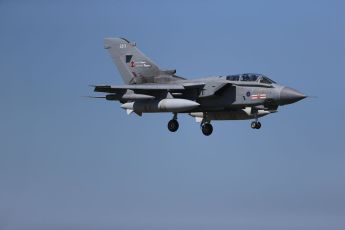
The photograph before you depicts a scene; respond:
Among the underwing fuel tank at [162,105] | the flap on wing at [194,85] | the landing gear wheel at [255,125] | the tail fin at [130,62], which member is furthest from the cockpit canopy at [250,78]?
the tail fin at [130,62]

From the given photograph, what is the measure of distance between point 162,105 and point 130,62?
503 centimetres

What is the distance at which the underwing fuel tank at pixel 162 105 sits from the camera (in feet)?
113

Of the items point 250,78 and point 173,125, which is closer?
point 250,78

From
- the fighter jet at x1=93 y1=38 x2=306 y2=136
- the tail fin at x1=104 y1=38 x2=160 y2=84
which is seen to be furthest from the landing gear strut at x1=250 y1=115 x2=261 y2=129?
the tail fin at x1=104 y1=38 x2=160 y2=84

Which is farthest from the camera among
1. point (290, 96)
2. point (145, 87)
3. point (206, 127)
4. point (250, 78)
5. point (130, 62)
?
point (130, 62)

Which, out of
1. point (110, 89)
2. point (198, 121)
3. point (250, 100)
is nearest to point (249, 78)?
point (250, 100)

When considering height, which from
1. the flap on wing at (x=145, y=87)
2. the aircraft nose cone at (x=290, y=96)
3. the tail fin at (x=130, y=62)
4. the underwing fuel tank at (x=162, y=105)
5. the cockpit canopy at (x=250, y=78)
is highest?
the tail fin at (x=130, y=62)

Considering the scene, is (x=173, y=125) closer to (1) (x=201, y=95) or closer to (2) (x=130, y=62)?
(1) (x=201, y=95)

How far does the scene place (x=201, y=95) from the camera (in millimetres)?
35656

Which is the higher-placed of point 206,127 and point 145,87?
point 145,87

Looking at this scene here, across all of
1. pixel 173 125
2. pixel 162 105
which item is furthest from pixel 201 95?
pixel 173 125

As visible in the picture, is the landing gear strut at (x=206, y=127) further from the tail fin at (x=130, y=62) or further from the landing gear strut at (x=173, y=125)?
the tail fin at (x=130, y=62)

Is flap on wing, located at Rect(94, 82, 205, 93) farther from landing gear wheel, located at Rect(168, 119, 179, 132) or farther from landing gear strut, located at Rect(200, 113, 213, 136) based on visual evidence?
landing gear strut, located at Rect(200, 113, 213, 136)

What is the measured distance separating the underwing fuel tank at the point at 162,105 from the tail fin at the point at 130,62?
2.47 m
